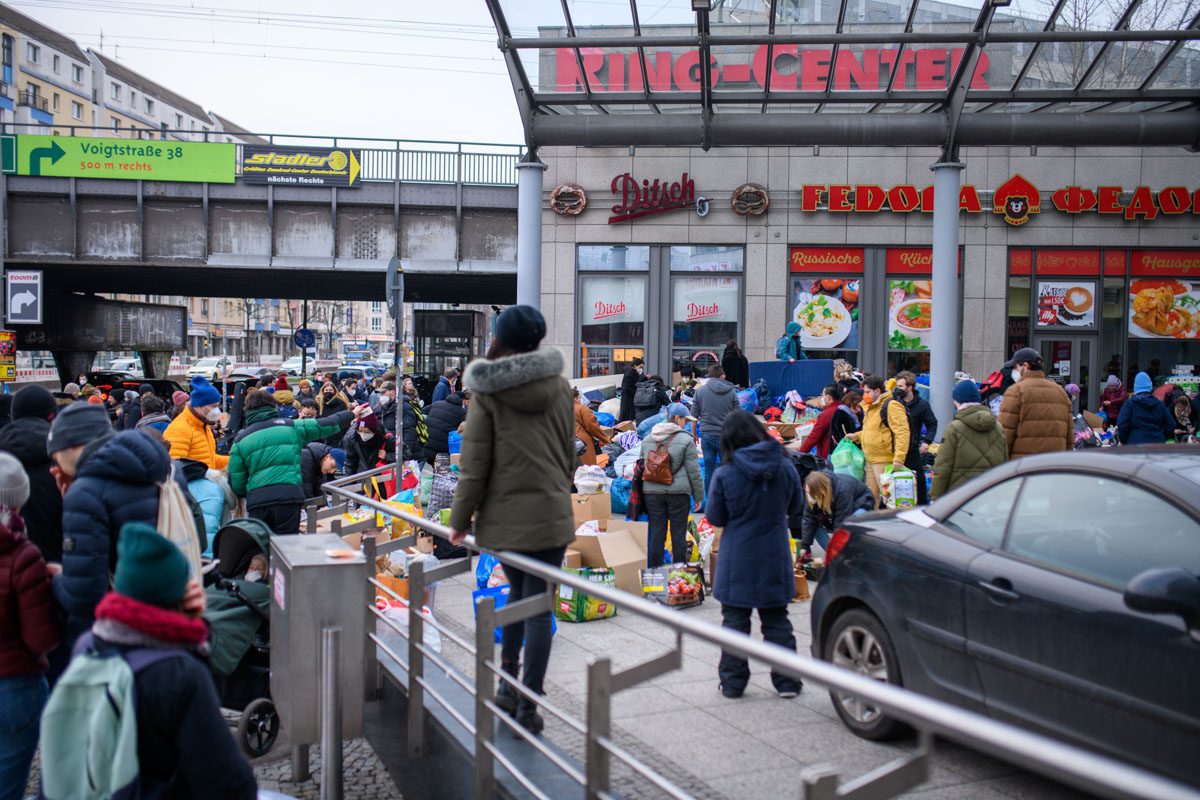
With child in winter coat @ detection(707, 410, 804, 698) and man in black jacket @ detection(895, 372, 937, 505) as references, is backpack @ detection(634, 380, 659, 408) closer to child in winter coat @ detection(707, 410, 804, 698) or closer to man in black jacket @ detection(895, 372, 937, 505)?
man in black jacket @ detection(895, 372, 937, 505)

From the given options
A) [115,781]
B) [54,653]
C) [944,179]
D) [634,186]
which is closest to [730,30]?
[944,179]

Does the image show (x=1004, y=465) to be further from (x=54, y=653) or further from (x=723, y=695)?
(x=54, y=653)

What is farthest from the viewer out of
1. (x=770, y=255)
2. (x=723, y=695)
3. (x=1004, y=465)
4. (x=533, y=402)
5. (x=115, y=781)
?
(x=770, y=255)

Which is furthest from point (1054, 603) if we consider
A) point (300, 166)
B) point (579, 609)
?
point (300, 166)

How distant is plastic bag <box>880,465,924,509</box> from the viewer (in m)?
10.5

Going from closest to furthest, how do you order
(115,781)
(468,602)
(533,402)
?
(115,781)
(533,402)
(468,602)

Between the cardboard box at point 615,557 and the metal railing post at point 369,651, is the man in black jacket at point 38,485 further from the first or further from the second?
the cardboard box at point 615,557

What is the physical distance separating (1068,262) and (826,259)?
5349 mm

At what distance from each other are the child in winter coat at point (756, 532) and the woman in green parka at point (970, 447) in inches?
115

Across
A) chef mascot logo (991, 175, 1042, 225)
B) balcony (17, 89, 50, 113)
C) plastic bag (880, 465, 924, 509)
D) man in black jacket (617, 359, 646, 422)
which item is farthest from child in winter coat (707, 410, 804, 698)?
balcony (17, 89, 50, 113)

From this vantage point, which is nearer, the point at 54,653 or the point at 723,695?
the point at 54,653

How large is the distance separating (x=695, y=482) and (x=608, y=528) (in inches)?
35.5

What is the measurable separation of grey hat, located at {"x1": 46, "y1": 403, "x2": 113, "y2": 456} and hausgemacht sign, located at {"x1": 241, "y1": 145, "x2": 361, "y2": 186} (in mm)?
20969

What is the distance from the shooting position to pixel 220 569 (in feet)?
21.9
